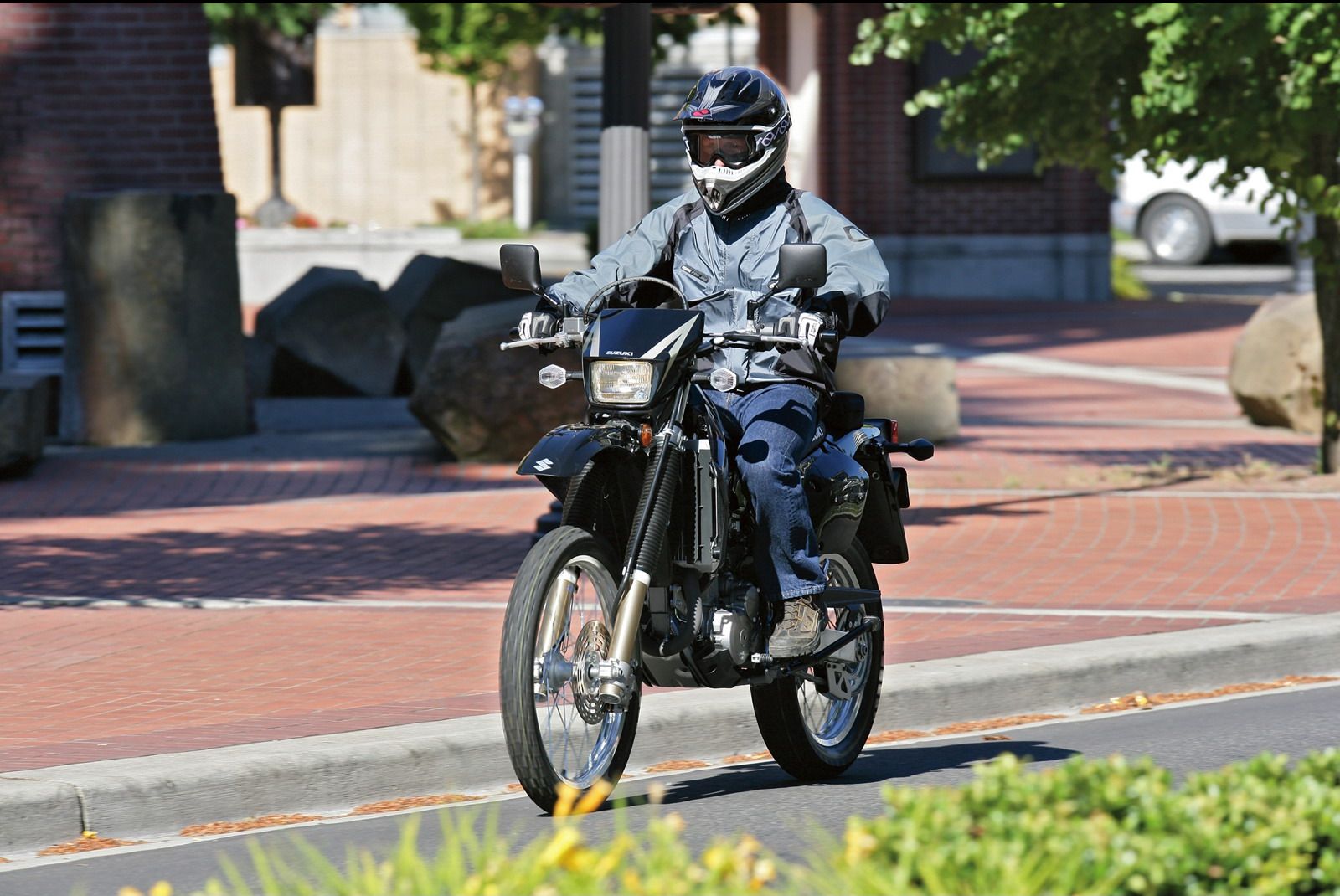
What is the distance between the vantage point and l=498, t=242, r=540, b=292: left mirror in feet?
18.8

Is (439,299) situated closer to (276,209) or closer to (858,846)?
(858,846)

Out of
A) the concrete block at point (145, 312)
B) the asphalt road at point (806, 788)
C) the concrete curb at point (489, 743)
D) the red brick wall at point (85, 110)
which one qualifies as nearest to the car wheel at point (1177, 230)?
the red brick wall at point (85, 110)

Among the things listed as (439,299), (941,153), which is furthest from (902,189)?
(439,299)

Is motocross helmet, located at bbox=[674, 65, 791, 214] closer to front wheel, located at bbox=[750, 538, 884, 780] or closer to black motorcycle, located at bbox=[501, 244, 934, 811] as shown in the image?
black motorcycle, located at bbox=[501, 244, 934, 811]

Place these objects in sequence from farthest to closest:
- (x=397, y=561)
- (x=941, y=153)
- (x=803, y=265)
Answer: (x=941, y=153), (x=397, y=561), (x=803, y=265)

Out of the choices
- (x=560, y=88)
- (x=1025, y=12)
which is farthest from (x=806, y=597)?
(x=560, y=88)

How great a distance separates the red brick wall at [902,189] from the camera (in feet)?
93.8

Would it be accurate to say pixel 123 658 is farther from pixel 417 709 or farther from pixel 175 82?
pixel 175 82

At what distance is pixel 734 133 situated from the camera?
6000mm

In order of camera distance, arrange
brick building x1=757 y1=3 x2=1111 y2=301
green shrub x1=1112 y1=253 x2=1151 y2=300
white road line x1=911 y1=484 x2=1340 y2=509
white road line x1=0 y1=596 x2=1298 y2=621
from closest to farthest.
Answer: white road line x1=0 y1=596 x2=1298 y2=621, white road line x1=911 y1=484 x2=1340 y2=509, brick building x1=757 y1=3 x2=1111 y2=301, green shrub x1=1112 y1=253 x2=1151 y2=300

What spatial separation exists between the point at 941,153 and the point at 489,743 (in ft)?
74.2

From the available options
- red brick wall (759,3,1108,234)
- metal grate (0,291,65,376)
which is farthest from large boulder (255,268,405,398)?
red brick wall (759,3,1108,234)

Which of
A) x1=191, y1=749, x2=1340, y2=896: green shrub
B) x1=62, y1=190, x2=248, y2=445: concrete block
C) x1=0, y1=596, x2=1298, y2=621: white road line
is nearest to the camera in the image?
x1=191, y1=749, x2=1340, y2=896: green shrub

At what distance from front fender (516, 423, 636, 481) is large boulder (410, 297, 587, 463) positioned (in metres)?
7.30
